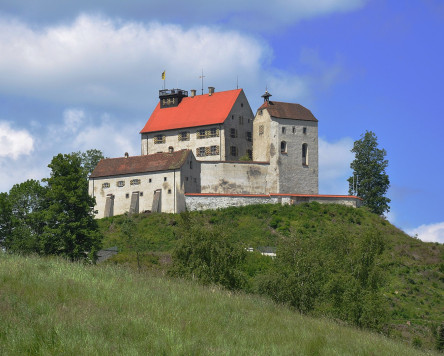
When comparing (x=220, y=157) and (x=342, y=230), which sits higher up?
(x=220, y=157)

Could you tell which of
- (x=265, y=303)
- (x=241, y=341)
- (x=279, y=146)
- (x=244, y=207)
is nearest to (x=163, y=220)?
(x=244, y=207)

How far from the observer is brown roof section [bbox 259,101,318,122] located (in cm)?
7312

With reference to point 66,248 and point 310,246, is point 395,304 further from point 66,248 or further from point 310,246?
point 66,248

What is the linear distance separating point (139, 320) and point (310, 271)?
1823cm

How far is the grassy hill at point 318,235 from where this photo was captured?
169 feet

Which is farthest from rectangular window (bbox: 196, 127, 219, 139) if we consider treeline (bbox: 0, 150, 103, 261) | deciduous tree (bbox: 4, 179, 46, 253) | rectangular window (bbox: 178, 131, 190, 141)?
treeline (bbox: 0, 150, 103, 261)

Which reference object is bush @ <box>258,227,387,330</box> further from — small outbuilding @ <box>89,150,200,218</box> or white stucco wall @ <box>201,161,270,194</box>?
white stucco wall @ <box>201,161,270,194</box>

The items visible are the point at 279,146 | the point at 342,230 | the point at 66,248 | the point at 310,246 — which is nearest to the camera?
the point at 310,246

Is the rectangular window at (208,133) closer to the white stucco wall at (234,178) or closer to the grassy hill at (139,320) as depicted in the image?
the white stucco wall at (234,178)

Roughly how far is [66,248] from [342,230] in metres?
19.9

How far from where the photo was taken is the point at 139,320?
17.7 m

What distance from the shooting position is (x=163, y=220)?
64688 millimetres

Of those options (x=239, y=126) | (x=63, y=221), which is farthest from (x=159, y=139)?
(x=63, y=221)

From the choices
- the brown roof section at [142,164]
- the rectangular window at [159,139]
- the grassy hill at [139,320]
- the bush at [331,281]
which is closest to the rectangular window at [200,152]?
the brown roof section at [142,164]
